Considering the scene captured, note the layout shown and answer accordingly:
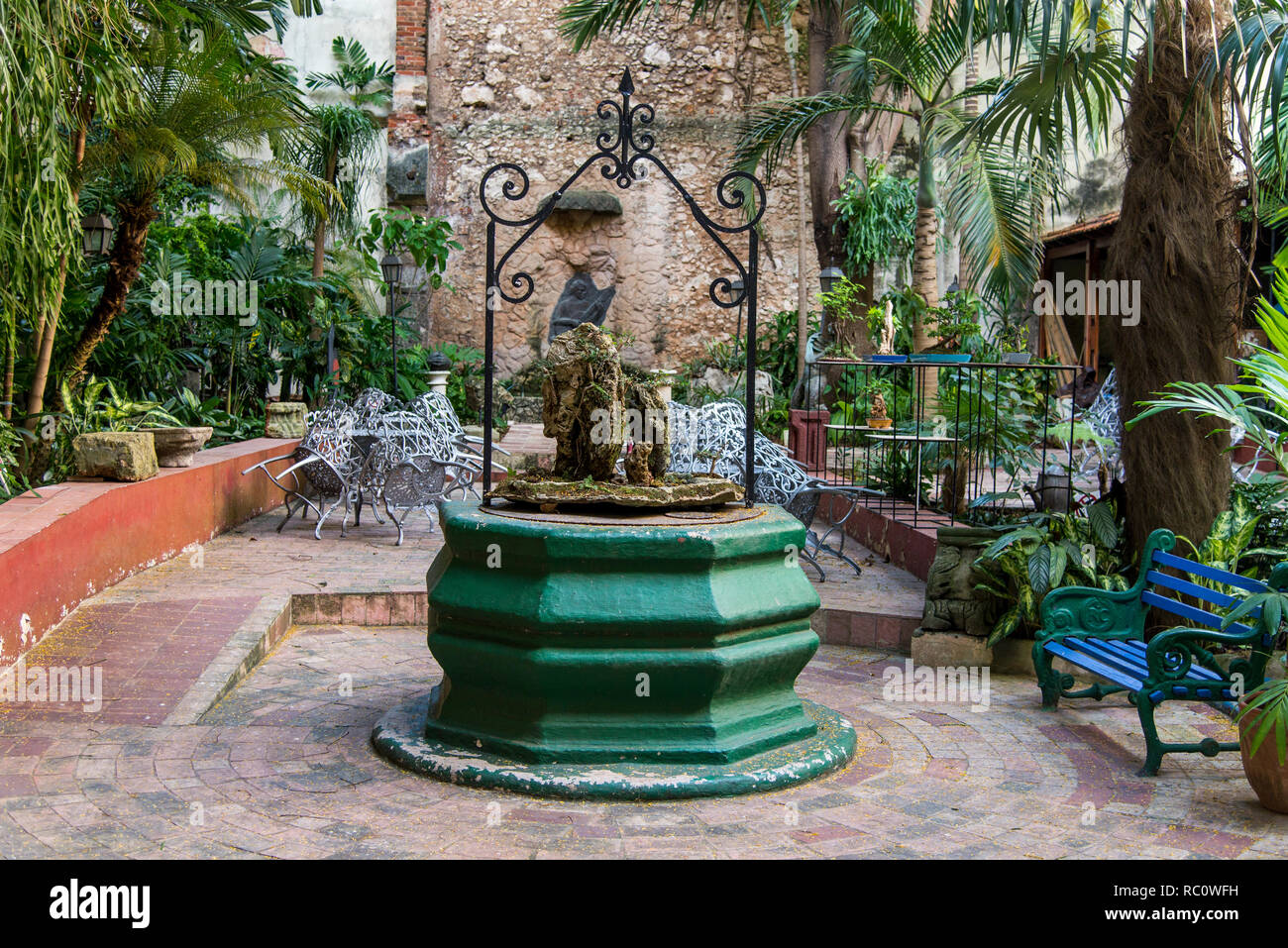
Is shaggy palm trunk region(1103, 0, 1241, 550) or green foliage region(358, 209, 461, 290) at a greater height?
green foliage region(358, 209, 461, 290)

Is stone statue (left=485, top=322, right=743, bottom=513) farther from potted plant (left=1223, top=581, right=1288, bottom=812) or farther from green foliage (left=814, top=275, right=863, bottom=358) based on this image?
green foliage (left=814, top=275, right=863, bottom=358)

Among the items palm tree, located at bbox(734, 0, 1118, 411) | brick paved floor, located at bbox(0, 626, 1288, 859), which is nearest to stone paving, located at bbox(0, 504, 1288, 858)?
brick paved floor, located at bbox(0, 626, 1288, 859)

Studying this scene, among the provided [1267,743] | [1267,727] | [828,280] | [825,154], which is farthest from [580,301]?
[1267,727]

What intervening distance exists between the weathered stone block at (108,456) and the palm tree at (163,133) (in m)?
1.45

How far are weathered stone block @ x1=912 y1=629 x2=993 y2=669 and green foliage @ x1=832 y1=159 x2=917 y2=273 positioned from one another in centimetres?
784

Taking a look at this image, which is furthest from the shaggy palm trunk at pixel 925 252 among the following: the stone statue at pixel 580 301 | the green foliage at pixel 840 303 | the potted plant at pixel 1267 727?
the stone statue at pixel 580 301

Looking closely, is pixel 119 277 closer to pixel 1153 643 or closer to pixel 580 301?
pixel 1153 643

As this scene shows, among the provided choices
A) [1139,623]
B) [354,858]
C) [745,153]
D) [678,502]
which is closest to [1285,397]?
[1139,623]

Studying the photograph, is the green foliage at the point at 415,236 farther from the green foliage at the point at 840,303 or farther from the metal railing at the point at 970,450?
the metal railing at the point at 970,450

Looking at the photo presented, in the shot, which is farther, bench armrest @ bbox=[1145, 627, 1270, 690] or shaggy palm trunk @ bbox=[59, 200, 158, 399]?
shaggy palm trunk @ bbox=[59, 200, 158, 399]

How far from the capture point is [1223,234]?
505cm

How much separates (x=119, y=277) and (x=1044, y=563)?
593 cm

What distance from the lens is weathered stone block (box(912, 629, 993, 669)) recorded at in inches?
208

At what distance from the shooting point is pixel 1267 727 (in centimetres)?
338
